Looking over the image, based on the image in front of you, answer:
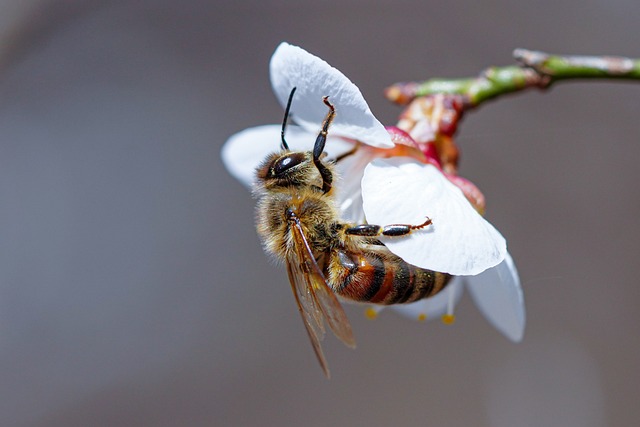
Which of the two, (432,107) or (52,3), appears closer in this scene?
(432,107)

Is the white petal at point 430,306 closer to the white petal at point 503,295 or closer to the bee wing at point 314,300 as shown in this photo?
the white petal at point 503,295

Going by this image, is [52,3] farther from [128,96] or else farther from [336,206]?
[336,206]

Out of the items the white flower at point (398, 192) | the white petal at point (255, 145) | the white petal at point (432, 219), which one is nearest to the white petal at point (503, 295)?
the white flower at point (398, 192)

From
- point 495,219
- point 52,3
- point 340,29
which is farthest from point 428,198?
point 52,3

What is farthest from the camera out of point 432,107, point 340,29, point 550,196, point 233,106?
point 233,106

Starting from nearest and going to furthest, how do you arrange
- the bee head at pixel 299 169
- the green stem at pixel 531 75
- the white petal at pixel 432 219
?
the white petal at pixel 432 219 → the bee head at pixel 299 169 → the green stem at pixel 531 75

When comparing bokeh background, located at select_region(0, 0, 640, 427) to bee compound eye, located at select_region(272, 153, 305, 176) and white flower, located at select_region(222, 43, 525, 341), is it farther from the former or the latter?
bee compound eye, located at select_region(272, 153, 305, 176)
